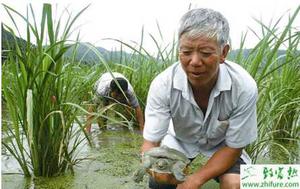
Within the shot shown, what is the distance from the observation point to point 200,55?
4.95 ft

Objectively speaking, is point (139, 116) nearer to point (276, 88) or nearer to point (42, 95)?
point (276, 88)

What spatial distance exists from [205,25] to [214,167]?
0.63 meters

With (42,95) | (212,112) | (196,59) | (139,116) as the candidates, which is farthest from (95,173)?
(139,116)

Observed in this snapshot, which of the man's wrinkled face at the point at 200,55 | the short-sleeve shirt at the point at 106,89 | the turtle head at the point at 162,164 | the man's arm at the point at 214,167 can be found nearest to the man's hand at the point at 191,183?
the man's arm at the point at 214,167

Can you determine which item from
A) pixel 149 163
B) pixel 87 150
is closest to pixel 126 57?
pixel 87 150

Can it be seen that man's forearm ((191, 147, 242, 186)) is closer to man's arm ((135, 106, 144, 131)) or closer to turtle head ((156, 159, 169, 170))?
turtle head ((156, 159, 169, 170))

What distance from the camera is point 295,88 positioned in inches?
101

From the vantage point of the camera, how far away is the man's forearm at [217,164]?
5.78 ft

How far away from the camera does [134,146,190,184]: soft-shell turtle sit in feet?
5.49

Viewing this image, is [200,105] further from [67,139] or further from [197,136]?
[67,139]

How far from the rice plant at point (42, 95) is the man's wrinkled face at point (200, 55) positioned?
22.1 inches

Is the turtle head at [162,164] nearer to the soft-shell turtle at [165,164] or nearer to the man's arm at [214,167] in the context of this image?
the soft-shell turtle at [165,164]

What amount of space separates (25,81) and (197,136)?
33.5 inches

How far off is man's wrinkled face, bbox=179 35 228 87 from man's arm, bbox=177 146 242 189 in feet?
1.32
